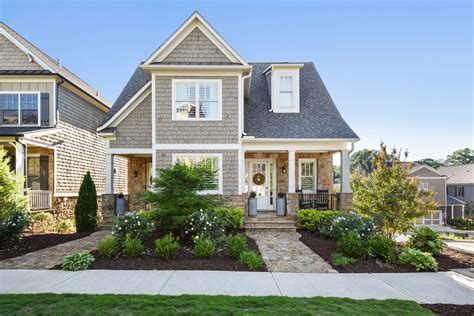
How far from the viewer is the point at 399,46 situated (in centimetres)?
1285

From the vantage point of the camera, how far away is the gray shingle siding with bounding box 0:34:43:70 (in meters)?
14.5

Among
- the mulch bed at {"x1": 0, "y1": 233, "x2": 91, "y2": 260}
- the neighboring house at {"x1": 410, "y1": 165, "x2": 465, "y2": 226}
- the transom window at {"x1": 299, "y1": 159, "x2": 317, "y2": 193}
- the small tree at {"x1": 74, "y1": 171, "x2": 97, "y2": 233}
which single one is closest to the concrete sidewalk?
the mulch bed at {"x1": 0, "y1": 233, "x2": 91, "y2": 260}

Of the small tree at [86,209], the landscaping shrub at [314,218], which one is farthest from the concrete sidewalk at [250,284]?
the small tree at [86,209]

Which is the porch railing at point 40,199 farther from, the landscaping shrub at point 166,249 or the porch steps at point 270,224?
the porch steps at point 270,224

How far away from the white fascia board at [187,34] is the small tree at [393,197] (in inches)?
266

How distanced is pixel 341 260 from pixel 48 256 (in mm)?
8022

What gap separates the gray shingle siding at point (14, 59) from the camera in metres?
14.5

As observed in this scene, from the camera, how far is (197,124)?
1178 cm

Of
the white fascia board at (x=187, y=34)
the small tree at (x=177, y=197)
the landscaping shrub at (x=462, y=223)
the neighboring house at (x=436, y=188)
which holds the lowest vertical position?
the landscaping shrub at (x=462, y=223)

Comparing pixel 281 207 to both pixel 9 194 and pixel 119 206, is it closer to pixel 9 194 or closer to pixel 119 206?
pixel 119 206

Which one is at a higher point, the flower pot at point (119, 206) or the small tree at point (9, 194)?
the small tree at point (9, 194)

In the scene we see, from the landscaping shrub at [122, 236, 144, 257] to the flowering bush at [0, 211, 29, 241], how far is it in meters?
3.90

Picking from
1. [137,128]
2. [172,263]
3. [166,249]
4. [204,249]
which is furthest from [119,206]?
[204,249]

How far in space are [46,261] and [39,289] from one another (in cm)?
237
